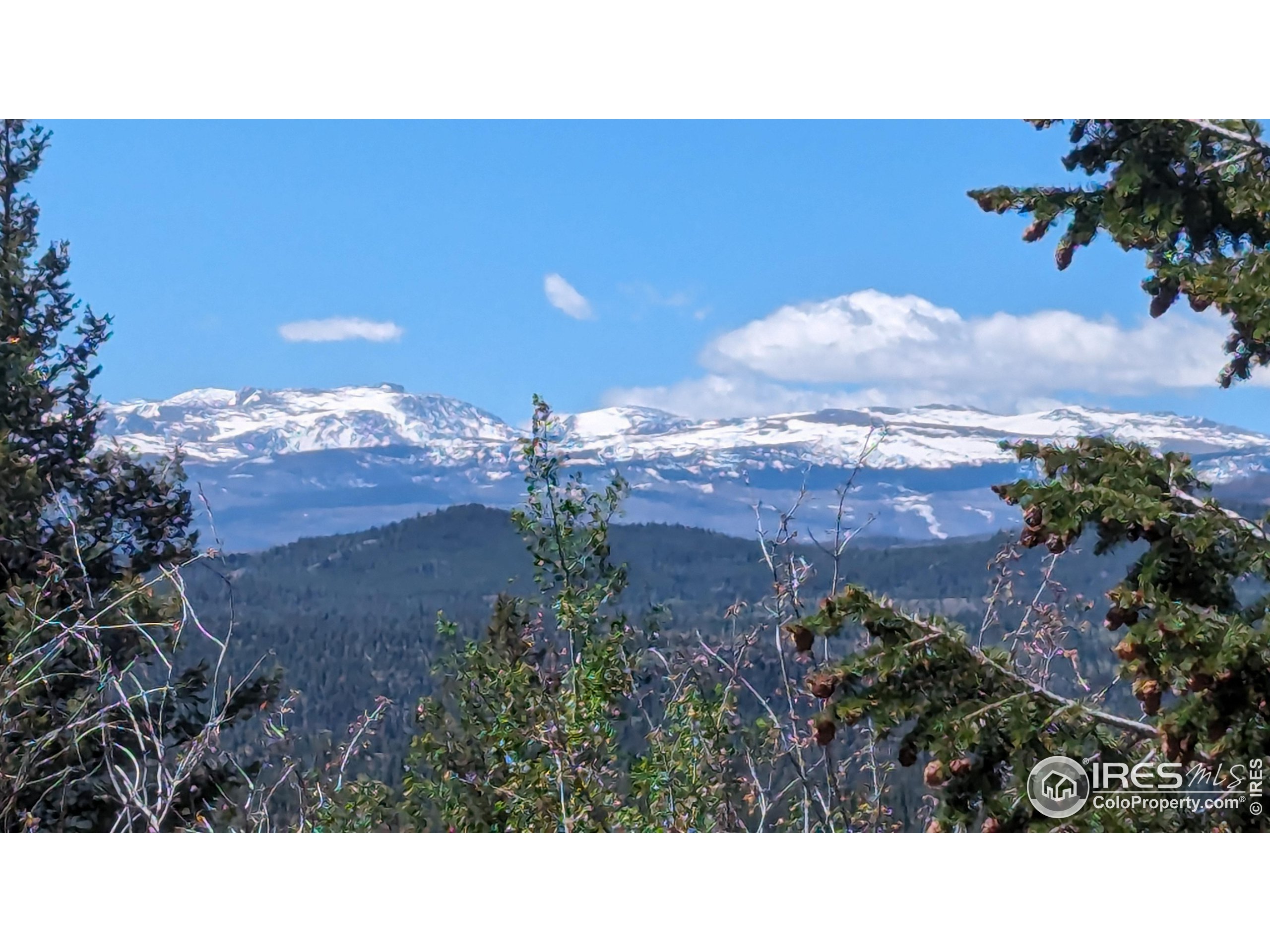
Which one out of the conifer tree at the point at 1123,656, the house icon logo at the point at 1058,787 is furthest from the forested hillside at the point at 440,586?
the house icon logo at the point at 1058,787

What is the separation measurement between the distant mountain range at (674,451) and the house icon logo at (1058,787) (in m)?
1.21

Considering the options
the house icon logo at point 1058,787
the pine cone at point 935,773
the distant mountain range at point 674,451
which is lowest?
the house icon logo at point 1058,787

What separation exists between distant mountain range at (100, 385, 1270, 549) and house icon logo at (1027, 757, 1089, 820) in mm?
1213

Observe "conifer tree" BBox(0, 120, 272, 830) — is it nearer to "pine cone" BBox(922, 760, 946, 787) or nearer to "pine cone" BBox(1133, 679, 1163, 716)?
"pine cone" BBox(922, 760, 946, 787)

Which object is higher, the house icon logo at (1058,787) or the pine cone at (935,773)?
the pine cone at (935,773)

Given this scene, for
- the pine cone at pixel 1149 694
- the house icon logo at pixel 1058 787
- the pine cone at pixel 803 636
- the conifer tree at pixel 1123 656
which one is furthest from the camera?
the house icon logo at pixel 1058 787

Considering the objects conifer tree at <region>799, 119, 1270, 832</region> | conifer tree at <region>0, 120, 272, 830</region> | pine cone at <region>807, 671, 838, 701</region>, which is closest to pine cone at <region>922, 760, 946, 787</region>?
conifer tree at <region>799, 119, 1270, 832</region>

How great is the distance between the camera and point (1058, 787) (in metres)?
3.63

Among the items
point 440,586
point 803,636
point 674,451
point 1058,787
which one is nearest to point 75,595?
point 440,586

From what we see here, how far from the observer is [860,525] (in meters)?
4.62

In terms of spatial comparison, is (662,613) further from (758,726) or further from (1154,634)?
(1154,634)

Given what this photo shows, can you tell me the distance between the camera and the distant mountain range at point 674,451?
5.09 m

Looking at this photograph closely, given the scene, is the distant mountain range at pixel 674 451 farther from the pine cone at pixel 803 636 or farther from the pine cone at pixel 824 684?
the pine cone at pixel 824 684

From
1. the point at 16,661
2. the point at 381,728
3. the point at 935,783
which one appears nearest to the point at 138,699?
the point at 16,661
